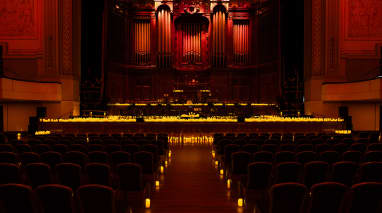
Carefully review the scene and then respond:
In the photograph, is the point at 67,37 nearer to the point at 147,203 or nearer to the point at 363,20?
the point at 147,203

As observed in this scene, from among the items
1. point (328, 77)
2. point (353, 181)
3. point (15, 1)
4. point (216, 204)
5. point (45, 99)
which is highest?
point (15, 1)

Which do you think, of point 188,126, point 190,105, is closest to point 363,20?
point 190,105

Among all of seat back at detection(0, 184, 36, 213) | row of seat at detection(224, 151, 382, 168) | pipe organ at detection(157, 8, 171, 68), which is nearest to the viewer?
seat back at detection(0, 184, 36, 213)

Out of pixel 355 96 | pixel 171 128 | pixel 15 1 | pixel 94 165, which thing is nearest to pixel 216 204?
pixel 94 165

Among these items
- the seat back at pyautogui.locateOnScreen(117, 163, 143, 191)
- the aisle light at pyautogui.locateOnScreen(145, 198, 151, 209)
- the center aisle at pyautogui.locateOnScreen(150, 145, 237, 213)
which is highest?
the seat back at pyautogui.locateOnScreen(117, 163, 143, 191)

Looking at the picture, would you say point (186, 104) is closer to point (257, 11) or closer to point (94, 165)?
point (257, 11)

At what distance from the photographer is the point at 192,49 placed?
22188mm

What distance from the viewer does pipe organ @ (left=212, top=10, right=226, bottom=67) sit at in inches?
843

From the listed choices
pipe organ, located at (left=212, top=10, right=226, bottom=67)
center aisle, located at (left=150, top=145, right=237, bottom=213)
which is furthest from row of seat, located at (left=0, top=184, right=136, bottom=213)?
pipe organ, located at (left=212, top=10, right=226, bottom=67)

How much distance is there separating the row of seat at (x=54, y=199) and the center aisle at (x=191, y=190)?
1646 millimetres

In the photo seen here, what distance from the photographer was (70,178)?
13.8ft

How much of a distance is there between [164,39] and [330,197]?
19.5 meters

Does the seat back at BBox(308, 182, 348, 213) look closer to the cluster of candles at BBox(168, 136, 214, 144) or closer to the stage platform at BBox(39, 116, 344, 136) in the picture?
the stage platform at BBox(39, 116, 344, 136)

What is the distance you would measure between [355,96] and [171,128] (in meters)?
8.14
